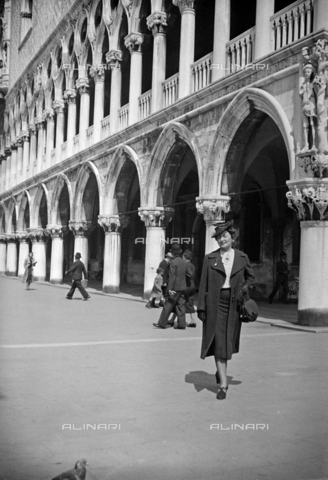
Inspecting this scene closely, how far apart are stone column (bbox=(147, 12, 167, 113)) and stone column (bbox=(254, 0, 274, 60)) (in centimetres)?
507

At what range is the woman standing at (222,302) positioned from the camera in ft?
19.3

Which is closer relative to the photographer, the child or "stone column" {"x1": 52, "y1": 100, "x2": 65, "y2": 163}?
the child

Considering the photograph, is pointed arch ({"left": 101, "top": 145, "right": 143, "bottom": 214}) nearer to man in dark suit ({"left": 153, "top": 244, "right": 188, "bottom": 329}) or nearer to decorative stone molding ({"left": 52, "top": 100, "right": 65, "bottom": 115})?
man in dark suit ({"left": 153, "top": 244, "right": 188, "bottom": 329})

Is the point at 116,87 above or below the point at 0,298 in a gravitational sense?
above

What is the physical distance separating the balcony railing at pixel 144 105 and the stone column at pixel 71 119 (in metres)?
7.27

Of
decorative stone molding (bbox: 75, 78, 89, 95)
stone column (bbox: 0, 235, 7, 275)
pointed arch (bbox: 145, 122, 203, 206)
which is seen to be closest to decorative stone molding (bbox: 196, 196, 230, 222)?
pointed arch (bbox: 145, 122, 203, 206)

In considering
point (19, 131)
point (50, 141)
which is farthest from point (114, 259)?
point (19, 131)

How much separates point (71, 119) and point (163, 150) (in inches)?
401

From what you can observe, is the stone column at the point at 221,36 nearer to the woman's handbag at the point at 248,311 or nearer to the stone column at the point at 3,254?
the woman's handbag at the point at 248,311

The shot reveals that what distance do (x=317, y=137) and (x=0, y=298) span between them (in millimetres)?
Result: 11929

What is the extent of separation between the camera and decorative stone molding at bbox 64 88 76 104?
85.7ft

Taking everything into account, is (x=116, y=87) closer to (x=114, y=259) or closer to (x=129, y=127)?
(x=129, y=127)

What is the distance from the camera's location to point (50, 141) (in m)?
29.6

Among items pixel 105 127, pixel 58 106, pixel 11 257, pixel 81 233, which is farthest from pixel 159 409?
pixel 11 257
